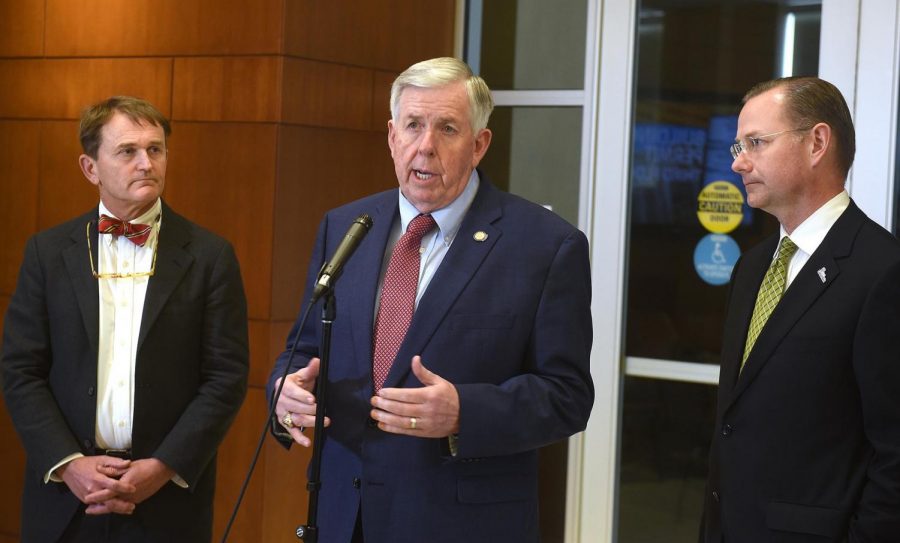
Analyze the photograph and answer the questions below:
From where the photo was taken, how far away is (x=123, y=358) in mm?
3359

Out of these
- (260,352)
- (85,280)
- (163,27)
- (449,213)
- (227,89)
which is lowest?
(260,352)

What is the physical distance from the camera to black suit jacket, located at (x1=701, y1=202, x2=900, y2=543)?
2.41m

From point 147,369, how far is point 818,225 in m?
1.91

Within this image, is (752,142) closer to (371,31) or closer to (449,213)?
(449,213)

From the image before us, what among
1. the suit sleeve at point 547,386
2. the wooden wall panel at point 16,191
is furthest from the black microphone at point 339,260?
the wooden wall panel at point 16,191

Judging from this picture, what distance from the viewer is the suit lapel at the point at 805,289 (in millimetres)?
2553

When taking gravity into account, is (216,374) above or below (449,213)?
below

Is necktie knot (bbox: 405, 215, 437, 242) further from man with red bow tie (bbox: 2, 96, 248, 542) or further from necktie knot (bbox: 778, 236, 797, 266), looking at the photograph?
man with red bow tie (bbox: 2, 96, 248, 542)

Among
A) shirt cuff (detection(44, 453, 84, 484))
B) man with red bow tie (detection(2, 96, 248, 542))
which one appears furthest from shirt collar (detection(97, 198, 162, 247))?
shirt cuff (detection(44, 453, 84, 484))

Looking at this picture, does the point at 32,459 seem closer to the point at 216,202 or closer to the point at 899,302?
the point at 216,202

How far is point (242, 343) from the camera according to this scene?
352 cm

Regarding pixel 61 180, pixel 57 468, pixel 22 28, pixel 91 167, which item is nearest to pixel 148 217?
pixel 91 167

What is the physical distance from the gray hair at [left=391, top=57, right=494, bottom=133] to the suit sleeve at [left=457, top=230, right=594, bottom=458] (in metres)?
0.37

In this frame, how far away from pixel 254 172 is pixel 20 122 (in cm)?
130
